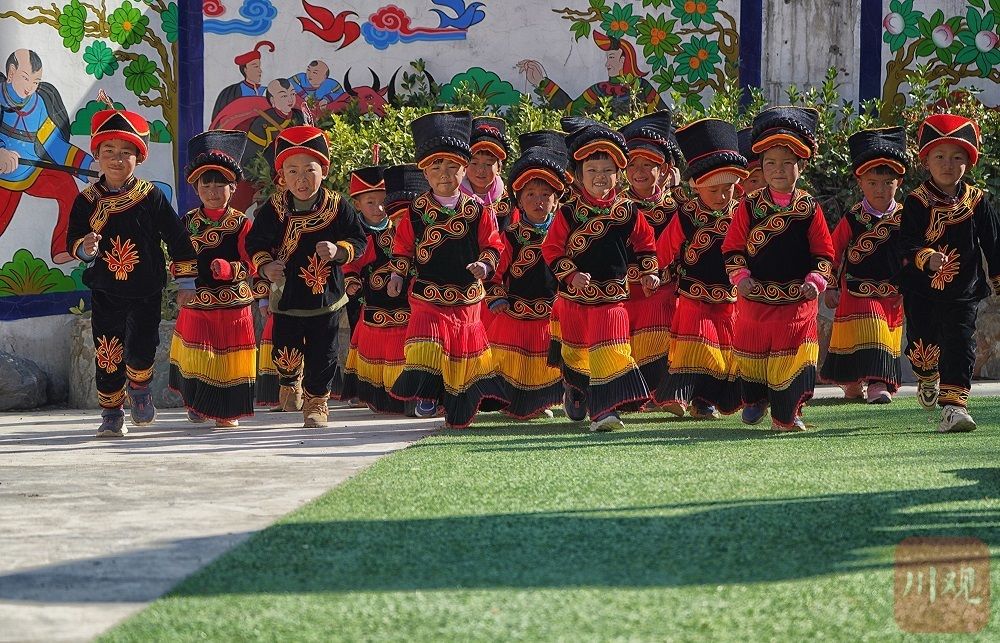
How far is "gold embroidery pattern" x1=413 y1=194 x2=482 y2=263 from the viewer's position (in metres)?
8.18

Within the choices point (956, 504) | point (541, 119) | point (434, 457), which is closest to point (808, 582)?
point (956, 504)

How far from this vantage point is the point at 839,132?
39.6 feet

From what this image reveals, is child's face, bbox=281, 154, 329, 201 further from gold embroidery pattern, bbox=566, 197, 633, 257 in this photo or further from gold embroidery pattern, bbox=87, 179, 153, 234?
gold embroidery pattern, bbox=566, 197, 633, 257

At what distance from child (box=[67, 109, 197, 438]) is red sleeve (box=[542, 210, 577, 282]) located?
6.72 feet

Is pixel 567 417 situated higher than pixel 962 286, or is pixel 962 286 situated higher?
pixel 962 286

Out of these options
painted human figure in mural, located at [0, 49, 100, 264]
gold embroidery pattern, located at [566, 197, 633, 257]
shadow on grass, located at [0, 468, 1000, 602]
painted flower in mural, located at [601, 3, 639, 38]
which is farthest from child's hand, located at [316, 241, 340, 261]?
painted flower in mural, located at [601, 3, 639, 38]

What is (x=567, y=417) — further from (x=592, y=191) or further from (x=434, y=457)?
(x=434, y=457)

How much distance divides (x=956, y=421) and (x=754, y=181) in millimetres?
2490

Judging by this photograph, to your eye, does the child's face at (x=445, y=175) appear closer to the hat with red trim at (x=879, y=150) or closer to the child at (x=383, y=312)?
the child at (x=383, y=312)

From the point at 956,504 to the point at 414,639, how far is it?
8.25 ft

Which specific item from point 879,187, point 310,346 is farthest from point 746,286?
point 310,346

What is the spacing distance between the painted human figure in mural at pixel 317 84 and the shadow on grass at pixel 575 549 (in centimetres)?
828

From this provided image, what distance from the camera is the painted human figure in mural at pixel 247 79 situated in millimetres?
12562

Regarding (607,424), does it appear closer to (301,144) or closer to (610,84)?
(301,144)
